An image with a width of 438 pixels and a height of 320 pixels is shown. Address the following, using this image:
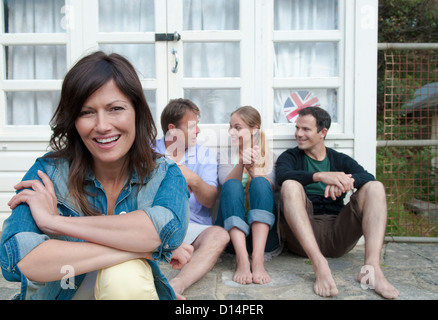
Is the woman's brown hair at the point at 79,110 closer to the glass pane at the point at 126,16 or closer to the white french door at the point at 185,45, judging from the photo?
the white french door at the point at 185,45

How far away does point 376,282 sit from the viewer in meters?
2.22

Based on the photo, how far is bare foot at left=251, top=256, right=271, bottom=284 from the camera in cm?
236

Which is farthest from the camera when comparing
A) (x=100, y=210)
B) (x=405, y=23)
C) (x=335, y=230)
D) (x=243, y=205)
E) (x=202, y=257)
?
(x=405, y=23)

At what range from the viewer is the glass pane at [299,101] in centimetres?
341

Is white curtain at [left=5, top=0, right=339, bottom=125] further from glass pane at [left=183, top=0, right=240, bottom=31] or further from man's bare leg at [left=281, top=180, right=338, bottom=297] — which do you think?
man's bare leg at [left=281, top=180, right=338, bottom=297]

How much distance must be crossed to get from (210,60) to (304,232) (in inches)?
70.4

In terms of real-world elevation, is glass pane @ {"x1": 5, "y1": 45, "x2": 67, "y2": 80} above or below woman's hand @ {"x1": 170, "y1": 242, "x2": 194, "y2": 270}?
above

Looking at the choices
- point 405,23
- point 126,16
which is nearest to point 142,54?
point 126,16

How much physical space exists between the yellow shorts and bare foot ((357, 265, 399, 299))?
1.41 m

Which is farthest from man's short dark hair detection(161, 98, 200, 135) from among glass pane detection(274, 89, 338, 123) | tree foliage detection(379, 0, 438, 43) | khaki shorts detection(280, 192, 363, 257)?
tree foliage detection(379, 0, 438, 43)

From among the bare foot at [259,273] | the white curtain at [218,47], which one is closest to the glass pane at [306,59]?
the white curtain at [218,47]

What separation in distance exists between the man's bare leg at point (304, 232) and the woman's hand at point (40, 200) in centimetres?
153

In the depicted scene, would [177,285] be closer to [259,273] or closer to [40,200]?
[259,273]

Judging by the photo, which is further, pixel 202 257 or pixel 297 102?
pixel 297 102
